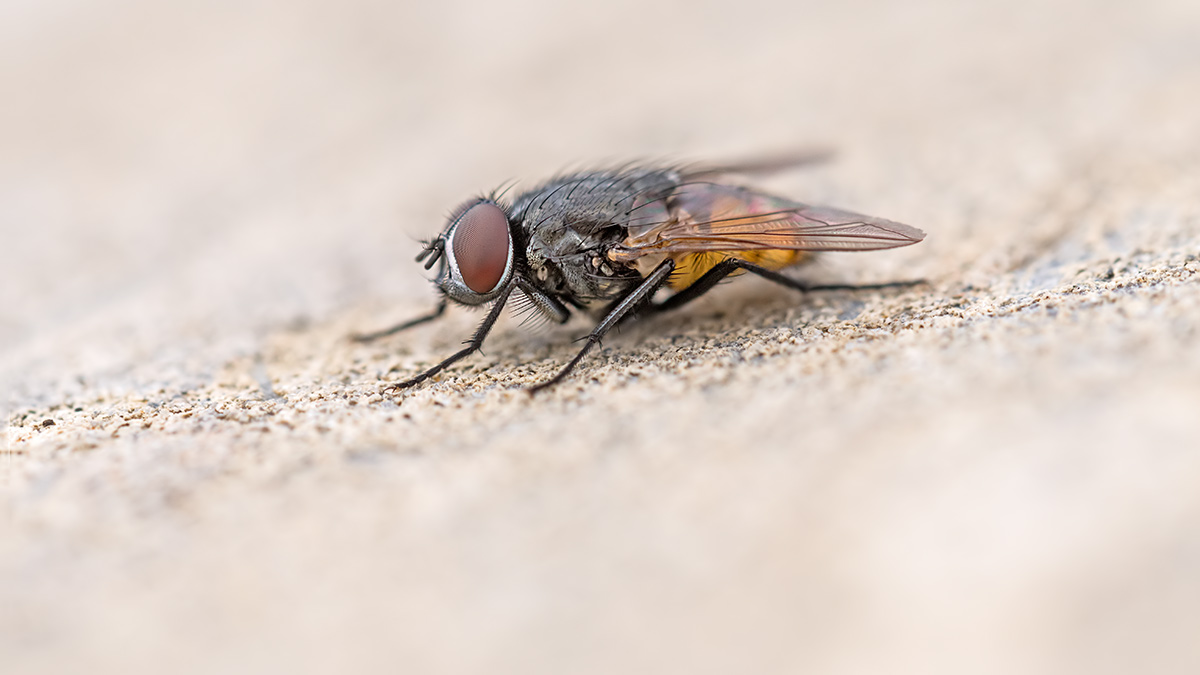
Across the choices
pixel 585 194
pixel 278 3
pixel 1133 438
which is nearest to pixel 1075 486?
pixel 1133 438

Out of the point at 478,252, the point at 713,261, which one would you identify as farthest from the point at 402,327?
the point at 713,261

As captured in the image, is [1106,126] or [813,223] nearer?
[813,223]

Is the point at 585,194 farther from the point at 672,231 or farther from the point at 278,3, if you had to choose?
the point at 278,3

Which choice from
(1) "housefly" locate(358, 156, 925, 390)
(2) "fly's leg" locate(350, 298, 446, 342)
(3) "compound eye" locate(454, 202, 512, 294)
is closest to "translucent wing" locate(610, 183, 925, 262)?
(1) "housefly" locate(358, 156, 925, 390)

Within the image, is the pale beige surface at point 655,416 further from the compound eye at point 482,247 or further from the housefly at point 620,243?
the compound eye at point 482,247

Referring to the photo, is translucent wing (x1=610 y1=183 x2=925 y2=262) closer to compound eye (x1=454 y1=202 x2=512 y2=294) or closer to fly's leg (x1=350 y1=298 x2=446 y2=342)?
compound eye (x1=454 y1=202 x2=512 y2=294)

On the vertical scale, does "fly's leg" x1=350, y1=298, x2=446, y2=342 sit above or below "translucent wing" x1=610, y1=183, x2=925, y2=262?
below

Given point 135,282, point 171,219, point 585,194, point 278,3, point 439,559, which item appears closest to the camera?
point 439,559

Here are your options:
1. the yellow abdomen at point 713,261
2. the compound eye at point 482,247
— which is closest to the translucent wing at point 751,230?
the yellow abdomen at point 713,261
